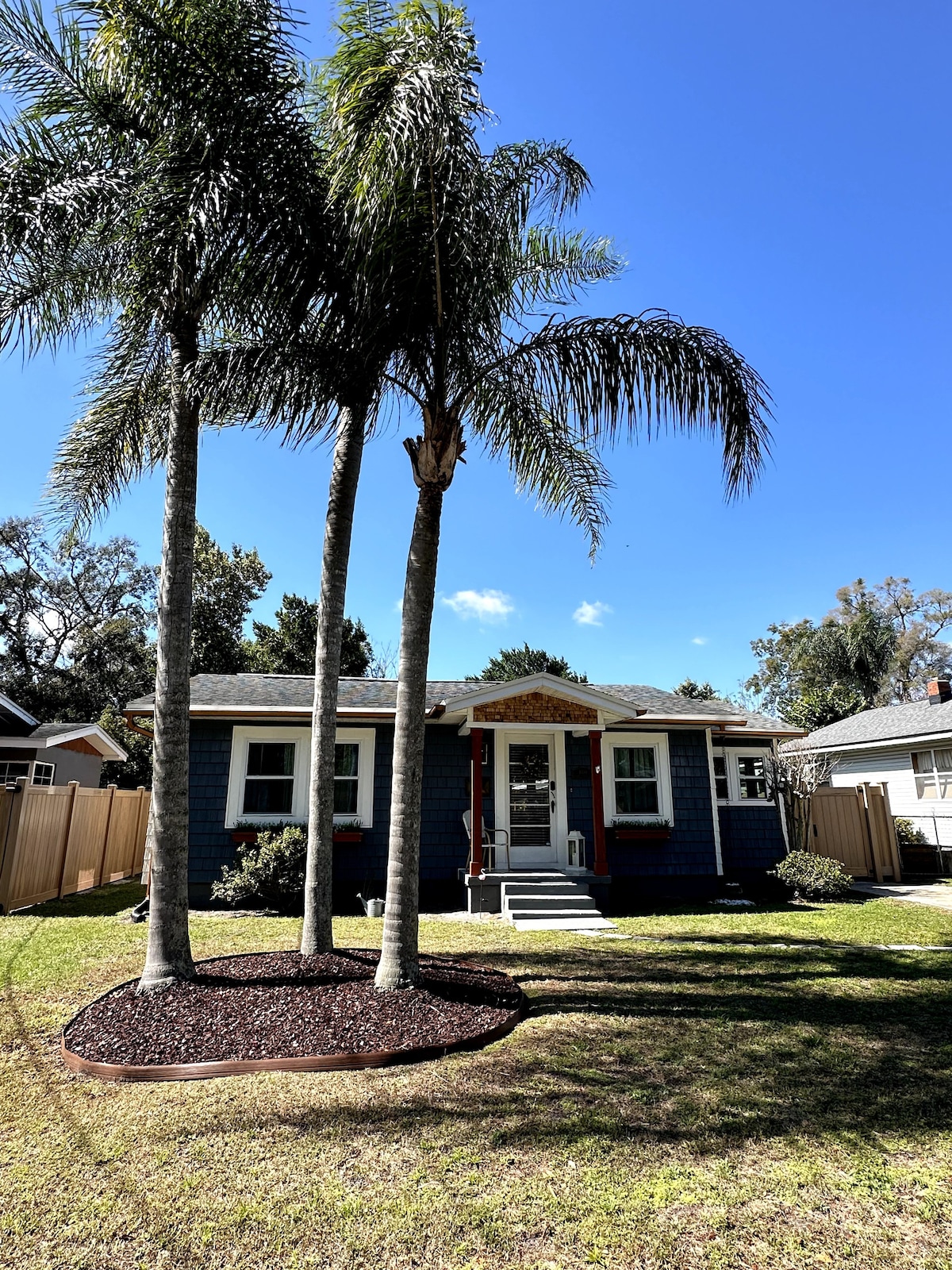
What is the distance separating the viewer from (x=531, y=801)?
39.1 feet

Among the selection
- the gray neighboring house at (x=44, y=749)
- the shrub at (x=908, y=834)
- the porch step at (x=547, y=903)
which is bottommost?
the porch step at (x=547, y=903)

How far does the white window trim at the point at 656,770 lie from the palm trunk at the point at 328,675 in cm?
649

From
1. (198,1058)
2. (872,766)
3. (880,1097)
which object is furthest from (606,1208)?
(872,766)

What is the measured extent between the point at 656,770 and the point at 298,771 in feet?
20.5

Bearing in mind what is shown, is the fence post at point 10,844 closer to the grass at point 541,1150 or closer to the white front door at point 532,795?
the grass at point 541,1150

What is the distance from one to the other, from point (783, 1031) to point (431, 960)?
3.15m

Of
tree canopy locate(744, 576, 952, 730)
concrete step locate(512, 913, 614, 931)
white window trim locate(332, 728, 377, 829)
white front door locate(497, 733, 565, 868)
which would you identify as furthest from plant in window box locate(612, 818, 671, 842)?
tree canopy locate(744, 576, 952, 730)

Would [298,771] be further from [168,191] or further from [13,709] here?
[168,191]

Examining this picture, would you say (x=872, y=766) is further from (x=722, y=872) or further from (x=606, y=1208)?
(x=606, y=1208)

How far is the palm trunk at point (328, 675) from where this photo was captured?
20.9ft

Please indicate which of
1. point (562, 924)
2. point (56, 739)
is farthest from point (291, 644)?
point (562, 924)

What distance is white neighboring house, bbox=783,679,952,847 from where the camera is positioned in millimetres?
16125

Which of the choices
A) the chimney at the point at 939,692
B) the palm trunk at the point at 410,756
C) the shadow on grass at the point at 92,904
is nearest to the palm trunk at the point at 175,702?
the palm trunk at the point at 410,756

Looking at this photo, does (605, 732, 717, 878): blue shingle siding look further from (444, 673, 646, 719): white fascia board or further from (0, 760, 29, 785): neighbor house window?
(0, 760, 29, 785): neighbor house window
